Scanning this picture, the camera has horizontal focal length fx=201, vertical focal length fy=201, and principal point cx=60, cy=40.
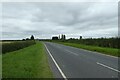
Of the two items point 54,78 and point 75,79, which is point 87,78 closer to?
point 75,79

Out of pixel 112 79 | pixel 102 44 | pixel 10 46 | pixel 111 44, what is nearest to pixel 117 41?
pixel 111 44

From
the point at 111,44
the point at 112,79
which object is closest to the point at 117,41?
the point at 111,44

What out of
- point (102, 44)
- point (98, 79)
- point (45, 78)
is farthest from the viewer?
point (102, 44)

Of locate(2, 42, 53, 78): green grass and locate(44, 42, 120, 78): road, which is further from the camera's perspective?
locate(44, 42, 120, 78): road

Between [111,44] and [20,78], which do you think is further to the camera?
[111,44]

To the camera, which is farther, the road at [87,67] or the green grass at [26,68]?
the road at [87,67]

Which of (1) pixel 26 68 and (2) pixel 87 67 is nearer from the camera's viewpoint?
(1) pixel 26 68

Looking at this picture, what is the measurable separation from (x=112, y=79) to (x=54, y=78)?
108 inches

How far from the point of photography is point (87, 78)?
9422 millimetres

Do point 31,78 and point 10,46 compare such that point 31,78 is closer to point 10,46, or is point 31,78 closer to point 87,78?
point 87,78

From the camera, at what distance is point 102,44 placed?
45.0m

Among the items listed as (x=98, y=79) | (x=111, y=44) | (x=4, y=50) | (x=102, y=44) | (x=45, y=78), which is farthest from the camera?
(x=102, y=44)

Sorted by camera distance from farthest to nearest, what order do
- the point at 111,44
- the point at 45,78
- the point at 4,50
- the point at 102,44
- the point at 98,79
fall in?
the point at 102,44 → the point at 111,44 → the point at 4,50 → the point at 45,78 → the point at 98,79

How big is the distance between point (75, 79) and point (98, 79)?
3.43 ft
